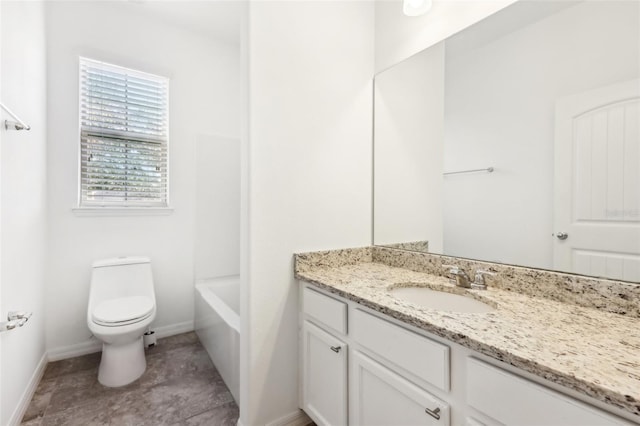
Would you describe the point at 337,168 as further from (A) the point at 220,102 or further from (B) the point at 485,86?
(A) the point at 220,102

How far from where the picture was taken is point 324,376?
1339mm

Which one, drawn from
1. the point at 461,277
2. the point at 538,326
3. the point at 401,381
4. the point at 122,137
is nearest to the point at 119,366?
the point at 122,137

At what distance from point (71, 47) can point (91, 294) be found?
183 centimetres

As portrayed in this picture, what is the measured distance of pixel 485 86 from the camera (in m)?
1.33

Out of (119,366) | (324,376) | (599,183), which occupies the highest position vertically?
(599,183)

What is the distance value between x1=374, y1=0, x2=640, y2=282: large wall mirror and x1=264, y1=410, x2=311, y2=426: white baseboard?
3.51 feet

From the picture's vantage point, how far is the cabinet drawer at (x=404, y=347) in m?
0.86

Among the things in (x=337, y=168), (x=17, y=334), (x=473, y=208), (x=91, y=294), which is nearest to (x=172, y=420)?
(x=17, y=334)

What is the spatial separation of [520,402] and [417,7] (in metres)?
1.65

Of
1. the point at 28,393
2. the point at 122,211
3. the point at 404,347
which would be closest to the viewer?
the point at 404,347

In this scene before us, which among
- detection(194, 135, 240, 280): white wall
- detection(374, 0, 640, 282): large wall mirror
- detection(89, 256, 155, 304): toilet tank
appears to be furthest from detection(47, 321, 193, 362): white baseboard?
detection(374, 0, 640, 282): large wall mirror

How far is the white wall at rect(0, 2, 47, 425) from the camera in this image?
138cm

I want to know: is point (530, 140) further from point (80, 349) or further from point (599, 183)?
point (80, 349)

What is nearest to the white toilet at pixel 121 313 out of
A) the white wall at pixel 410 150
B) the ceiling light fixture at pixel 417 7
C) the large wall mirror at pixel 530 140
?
the white wall at pixel 410 150
